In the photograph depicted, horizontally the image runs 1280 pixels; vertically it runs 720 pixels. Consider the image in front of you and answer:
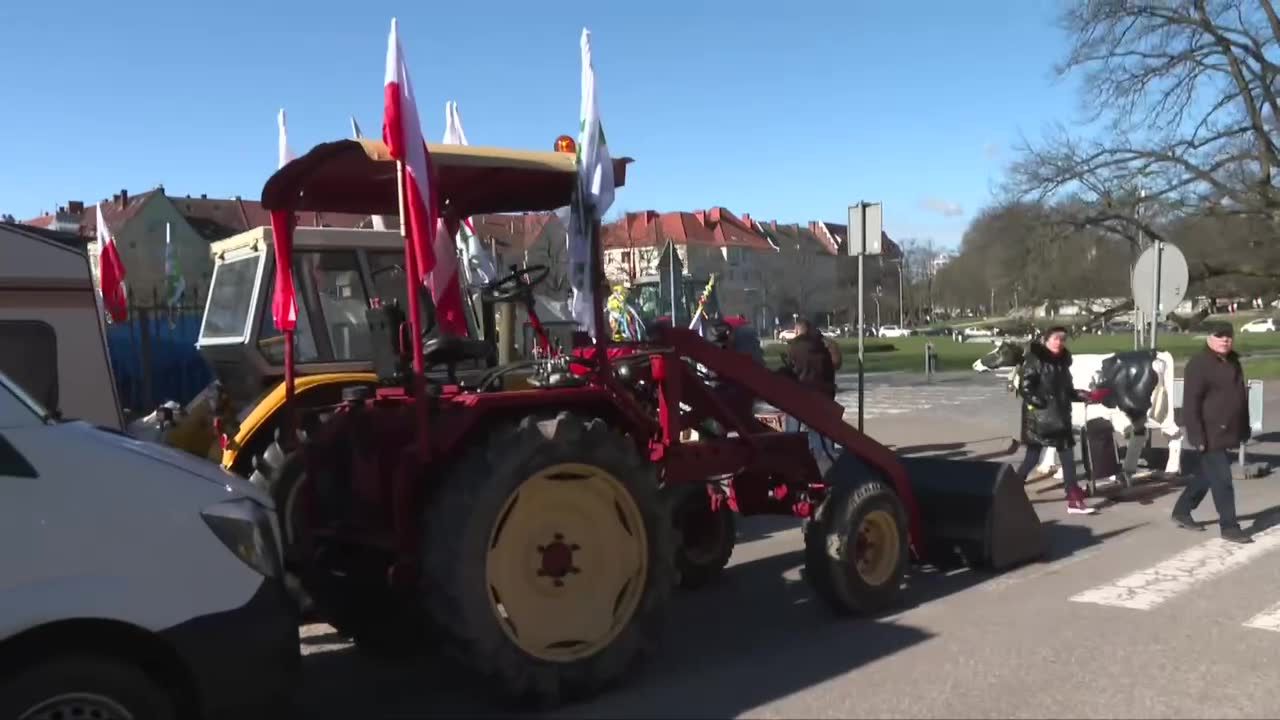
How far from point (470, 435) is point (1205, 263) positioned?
26.9 meters

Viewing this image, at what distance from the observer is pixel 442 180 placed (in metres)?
5.54

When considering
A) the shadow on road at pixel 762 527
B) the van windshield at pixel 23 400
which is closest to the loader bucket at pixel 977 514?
the shadow on road at pixel 762 527

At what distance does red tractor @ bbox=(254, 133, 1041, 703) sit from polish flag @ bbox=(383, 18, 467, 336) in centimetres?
16

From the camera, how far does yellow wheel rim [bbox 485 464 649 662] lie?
15.3 ft

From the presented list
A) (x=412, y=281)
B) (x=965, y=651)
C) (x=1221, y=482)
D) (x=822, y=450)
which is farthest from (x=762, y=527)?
(x=412, y=281)

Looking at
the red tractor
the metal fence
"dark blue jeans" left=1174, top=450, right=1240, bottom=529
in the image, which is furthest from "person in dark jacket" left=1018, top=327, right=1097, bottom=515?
the metal fence

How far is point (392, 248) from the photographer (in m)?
7.67

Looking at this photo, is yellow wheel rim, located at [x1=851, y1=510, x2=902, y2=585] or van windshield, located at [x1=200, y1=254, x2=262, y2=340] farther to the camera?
van windshield, located at [x1=200, y1=254, x2=262, y2=340]

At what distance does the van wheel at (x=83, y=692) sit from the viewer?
3.26 metres

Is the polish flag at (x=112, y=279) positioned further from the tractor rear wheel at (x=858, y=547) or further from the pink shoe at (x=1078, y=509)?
the pink shoe at (x=1078, y=509)

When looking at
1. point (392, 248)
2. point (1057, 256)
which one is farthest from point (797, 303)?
point (392, 248)

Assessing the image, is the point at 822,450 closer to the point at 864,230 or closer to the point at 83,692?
the point at 864,230

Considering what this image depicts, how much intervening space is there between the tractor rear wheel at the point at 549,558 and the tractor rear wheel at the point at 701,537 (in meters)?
1.85

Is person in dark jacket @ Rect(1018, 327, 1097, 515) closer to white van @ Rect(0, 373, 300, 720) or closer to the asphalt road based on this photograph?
the asphalt road
